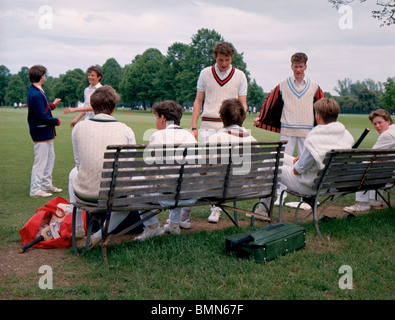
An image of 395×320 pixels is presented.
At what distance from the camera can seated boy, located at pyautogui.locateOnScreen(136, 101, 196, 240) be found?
4.59 m

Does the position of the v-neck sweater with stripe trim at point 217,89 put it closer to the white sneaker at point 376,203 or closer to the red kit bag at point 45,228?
the red kit bag at point 45,228

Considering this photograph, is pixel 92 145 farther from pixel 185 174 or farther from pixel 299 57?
pixel 299 57

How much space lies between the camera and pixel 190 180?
15.0 feet

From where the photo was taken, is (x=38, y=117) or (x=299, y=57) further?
(x=38, y=117)

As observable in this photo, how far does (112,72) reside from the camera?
105 metres

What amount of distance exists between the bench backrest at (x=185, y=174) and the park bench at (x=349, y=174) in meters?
0.53

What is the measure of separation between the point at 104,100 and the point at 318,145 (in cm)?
257

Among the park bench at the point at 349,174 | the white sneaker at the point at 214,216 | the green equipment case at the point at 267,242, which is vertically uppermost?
the park bench at the point at 349,174

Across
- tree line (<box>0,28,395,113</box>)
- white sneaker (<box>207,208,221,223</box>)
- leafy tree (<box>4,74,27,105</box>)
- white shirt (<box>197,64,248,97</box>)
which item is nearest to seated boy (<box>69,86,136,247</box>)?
white sneaker (<box>207,208,221,223</box>)

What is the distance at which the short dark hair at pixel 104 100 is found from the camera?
4.53 m

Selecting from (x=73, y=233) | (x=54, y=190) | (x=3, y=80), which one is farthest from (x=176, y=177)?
(x=3, y=80)

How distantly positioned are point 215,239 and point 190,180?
2.57 ft

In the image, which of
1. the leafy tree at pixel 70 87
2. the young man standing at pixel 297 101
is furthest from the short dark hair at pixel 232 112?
the leafy tree at pixel 70 87
